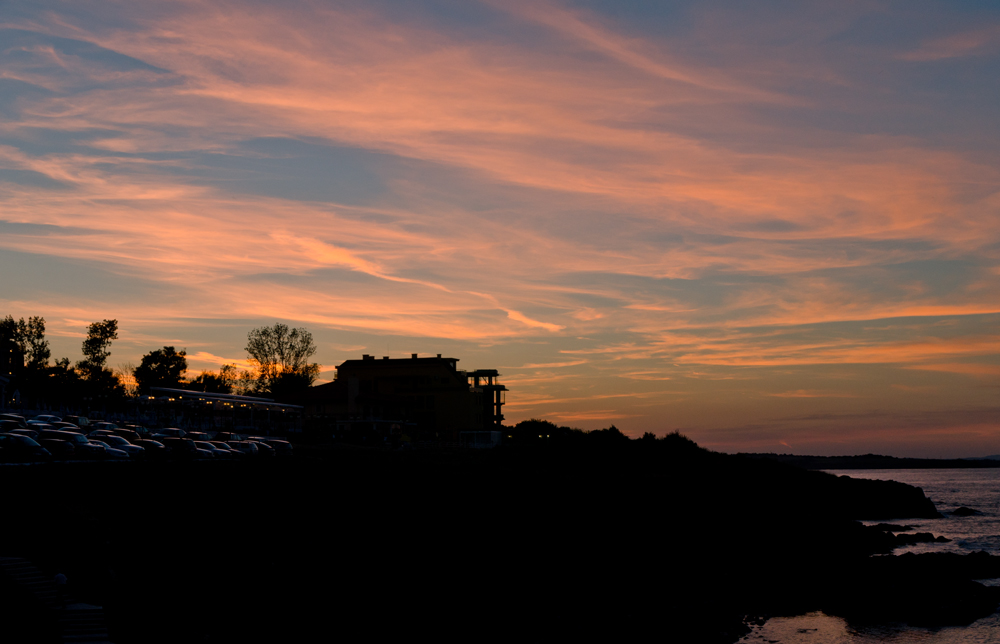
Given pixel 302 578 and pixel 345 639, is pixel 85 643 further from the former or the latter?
pixel 302 578

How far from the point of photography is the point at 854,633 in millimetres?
28359

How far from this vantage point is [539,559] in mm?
33906

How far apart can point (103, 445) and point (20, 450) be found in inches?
227

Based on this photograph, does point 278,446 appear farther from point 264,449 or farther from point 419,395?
point 419,395

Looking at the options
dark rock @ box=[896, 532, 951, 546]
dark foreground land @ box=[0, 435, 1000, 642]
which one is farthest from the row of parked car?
dark rock @ box=[896, 532, 951, 546]

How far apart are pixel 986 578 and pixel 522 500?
22.7 metres

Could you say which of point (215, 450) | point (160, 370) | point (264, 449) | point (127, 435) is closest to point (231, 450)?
point (215, 450)

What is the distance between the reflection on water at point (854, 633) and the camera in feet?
89.6

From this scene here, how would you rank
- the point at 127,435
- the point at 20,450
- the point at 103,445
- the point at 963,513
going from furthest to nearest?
the point at 963,513 → the point at 127,435 → the point at 103,445 → the point at 20,450

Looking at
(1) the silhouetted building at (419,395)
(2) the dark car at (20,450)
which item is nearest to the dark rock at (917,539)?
(2) the dark car at (20,450)

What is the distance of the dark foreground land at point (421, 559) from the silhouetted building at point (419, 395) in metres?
52.9

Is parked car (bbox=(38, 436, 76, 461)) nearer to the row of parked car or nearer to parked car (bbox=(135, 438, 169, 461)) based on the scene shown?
the row of parked car

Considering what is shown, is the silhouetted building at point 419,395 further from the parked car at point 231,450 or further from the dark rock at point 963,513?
the dark rock at point 963,513

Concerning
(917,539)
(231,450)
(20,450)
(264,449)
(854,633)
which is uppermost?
(20,450)
